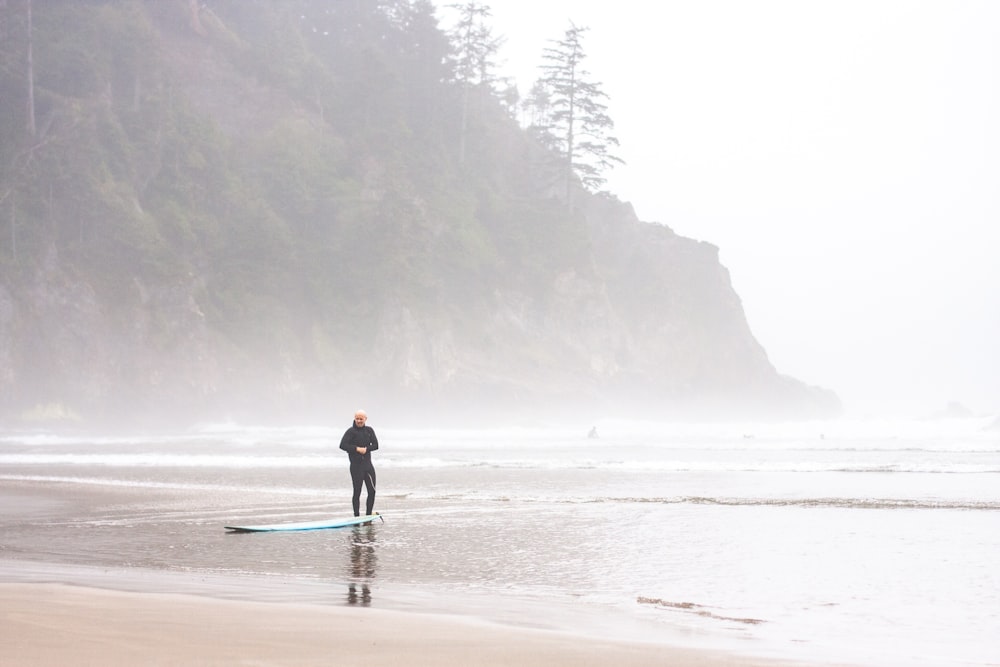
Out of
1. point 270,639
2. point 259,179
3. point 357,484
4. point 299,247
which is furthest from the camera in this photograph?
point 259,179

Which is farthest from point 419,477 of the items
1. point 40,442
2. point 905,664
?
point 40,442

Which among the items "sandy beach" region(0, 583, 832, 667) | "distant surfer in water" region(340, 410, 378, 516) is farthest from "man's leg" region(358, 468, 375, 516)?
"sandy beach" region(0, 583, 832, 667)

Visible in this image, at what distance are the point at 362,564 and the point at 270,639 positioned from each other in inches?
173

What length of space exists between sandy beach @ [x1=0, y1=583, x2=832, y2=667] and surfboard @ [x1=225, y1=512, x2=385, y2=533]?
5372 mm

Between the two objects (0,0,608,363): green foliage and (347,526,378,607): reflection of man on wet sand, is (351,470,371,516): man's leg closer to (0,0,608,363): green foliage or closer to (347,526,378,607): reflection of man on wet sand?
(347,526,378,607): reflection of man on wet sand

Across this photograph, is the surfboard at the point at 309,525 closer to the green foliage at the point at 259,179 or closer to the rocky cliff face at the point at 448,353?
the rocky cliff face at the point at 448,353

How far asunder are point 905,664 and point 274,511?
37.9ft

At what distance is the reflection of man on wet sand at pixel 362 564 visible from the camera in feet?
26.9

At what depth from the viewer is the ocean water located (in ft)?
24.9

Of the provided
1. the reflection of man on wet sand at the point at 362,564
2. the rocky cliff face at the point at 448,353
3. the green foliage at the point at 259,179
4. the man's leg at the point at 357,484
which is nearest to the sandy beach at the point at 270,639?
the reflection of man on wet sand at the point at 362,564

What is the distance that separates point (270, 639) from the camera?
5.91 metres

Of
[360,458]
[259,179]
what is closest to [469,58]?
[259,179]

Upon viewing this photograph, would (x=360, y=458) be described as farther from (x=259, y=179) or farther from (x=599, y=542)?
(x=259, y=179)

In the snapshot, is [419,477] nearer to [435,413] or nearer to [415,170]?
[435,413]
